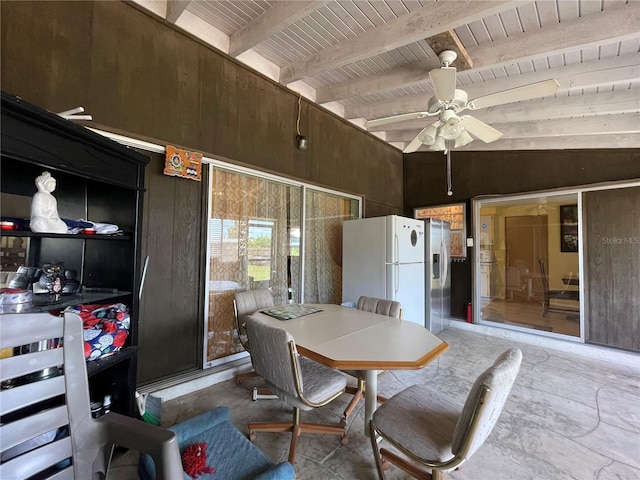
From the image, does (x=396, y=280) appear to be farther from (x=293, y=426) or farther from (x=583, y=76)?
(x=583, y=76)

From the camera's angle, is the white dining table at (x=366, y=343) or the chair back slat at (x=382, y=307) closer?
the white dining table at (x=366, y=343)

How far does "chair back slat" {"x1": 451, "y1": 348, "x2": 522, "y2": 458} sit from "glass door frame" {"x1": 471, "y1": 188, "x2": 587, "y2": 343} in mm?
3762

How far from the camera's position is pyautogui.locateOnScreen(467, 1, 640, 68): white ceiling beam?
1.92 m

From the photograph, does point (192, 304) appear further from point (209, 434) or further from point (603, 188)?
point (603, 188)

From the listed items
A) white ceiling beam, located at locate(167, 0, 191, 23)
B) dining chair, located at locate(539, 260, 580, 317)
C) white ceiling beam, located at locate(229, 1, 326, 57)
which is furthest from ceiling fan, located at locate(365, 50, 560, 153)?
dining chair, located at locate(539, 260, 580, 317)

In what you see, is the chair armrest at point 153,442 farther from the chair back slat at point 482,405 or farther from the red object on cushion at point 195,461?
the chair back slat at point 482,405

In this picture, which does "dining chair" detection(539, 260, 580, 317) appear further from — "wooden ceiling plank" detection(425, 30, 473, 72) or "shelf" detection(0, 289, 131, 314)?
"shelf" detection(0, 289, 131, 314)

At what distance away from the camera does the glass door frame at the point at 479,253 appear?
3766 mm

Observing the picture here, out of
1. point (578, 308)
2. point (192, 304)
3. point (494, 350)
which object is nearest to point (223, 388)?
point (192, 304)

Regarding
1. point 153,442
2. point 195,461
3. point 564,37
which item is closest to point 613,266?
point 564,37

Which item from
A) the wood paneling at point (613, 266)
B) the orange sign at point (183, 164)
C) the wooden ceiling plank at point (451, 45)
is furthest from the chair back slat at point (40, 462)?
the wood paneling at point (613, 266)

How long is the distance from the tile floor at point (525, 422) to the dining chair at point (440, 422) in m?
0.41

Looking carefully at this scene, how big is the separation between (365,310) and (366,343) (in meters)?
1.00

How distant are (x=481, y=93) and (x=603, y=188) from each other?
229cm
